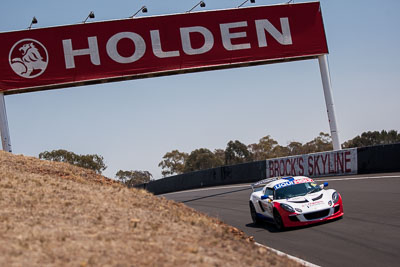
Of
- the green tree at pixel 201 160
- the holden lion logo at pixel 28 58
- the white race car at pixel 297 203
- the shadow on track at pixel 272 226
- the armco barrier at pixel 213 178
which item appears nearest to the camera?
the white race car at pixel 297 203

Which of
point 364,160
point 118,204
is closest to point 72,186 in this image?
point 118,204

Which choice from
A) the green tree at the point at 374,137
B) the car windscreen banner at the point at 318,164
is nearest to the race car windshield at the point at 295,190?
the car windscreen banner at the point at 318,164

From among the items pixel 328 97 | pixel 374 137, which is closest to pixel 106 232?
pixel 328 97

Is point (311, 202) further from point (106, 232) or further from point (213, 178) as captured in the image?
point (213, 178)

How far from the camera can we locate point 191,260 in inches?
248

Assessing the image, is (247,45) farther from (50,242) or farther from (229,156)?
(229,156)

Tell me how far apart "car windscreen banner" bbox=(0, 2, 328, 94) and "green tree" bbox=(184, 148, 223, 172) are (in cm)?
4993

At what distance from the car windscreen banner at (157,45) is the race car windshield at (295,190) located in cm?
1634

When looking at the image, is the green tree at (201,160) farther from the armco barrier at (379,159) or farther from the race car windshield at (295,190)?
the race car windshield at (295,190)

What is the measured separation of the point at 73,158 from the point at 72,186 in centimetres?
3245

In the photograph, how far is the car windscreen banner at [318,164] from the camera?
25094 millimetres

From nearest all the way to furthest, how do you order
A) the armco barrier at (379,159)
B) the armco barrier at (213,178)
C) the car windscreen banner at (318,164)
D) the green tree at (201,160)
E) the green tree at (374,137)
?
the armco barrier at (379,159) → the car windscreen banner at (318,164) → the armco barrier at (213,178) → the green tree at (374,137) → the green tree at (201,160)

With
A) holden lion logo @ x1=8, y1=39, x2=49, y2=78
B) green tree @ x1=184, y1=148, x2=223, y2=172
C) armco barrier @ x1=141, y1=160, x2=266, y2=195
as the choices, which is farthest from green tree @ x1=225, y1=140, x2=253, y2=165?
holden lion logo @ x1=8, y1=39, x2=49, y2=78

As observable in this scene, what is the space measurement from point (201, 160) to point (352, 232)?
69.3m
